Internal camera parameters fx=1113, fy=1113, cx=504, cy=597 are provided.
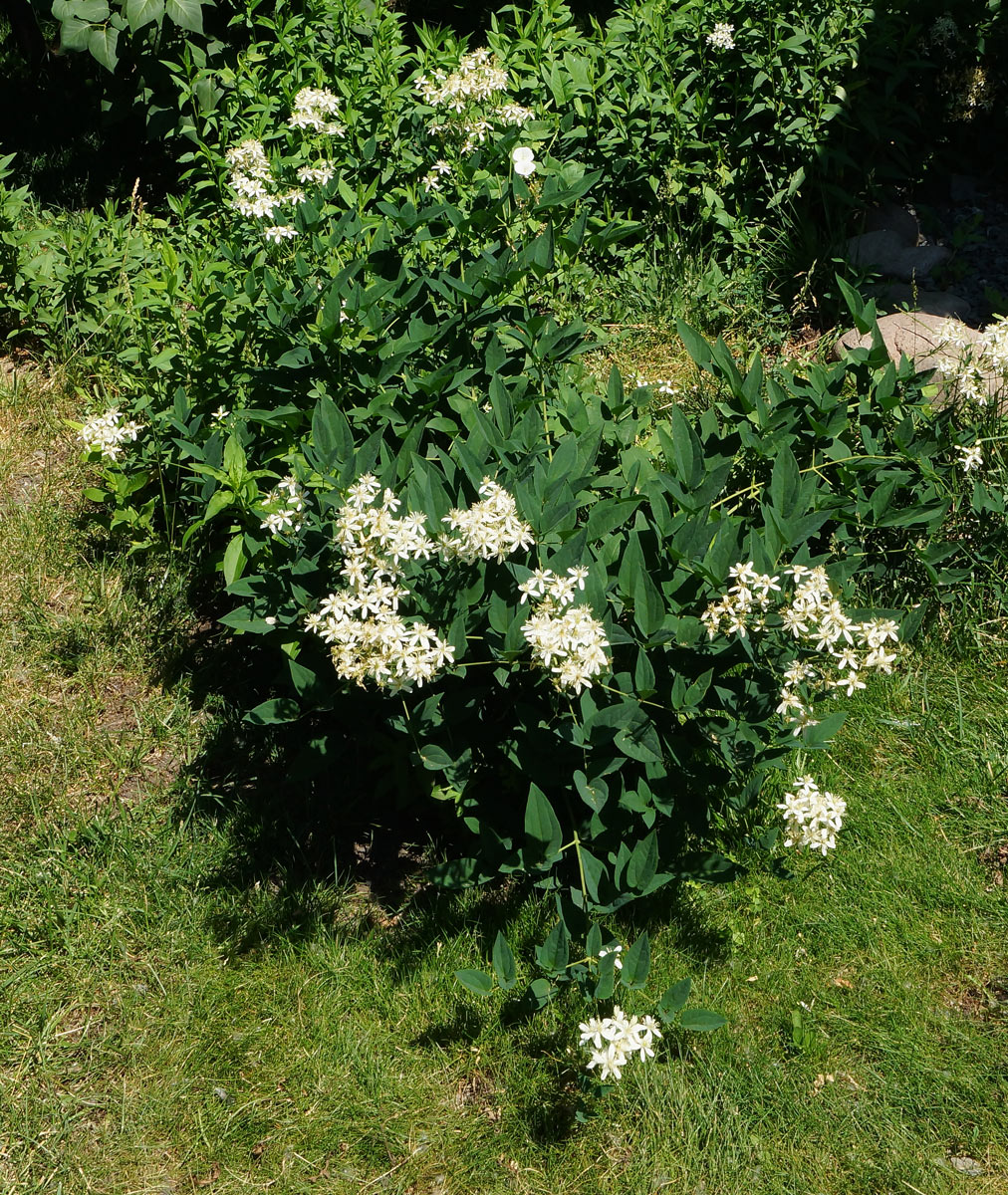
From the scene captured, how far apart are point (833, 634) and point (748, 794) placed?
525 millimetres

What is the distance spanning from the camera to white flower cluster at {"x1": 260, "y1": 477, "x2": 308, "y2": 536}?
104 inches

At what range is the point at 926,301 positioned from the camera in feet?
14.1

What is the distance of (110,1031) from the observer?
2.67 meters

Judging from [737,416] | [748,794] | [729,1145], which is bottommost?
[729,1145]

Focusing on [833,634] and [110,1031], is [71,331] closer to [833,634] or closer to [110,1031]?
[110,1031]

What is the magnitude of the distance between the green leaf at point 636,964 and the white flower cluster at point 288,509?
1.22 metres

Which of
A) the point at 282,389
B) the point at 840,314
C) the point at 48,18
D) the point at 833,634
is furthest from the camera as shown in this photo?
the point at 48,18

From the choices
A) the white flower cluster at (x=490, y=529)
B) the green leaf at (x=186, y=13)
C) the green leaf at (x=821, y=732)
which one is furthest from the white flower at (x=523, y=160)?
Answer: the green leaf at (x=186, y=13)

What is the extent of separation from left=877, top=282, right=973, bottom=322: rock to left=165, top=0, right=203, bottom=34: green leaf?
297cm

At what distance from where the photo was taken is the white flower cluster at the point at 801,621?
2307 millimetres

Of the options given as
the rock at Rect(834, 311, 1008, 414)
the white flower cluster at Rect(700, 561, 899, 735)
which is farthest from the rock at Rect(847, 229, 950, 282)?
the white flower cluster at Rect(700, 561, 899, 735)

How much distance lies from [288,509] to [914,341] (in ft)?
8.29

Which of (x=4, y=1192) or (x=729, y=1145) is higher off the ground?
(x=729, y=1145)

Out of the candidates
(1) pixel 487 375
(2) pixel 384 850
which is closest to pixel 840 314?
(1) pixel 487 375
